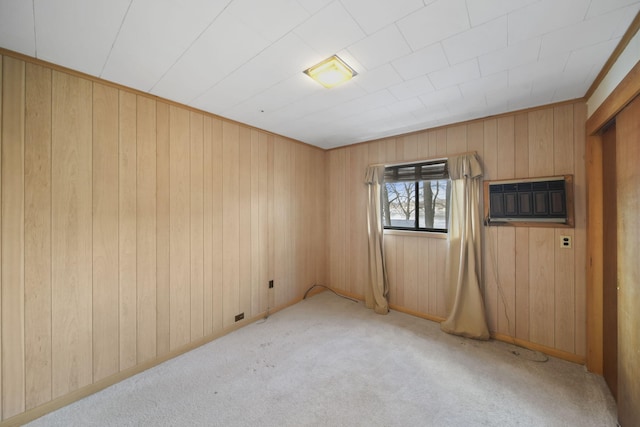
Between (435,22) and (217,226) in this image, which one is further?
(217,226)

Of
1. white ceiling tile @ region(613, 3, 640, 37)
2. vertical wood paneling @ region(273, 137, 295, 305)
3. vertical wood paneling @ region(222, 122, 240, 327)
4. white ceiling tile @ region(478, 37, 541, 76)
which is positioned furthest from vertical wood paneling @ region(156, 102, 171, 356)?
white ceiling tile @ region(613, 3, 640, 37)

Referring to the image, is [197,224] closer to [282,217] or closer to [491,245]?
[282,217]

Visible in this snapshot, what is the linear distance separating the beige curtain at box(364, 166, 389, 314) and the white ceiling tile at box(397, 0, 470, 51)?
6.63ft

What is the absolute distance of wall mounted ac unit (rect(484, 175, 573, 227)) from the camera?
2.19 metres

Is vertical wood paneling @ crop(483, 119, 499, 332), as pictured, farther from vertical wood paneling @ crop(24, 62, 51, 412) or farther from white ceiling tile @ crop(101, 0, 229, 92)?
vertical wood paneling @ crop(24, 62, 51, 412)

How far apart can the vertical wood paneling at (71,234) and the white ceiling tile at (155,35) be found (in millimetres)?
360

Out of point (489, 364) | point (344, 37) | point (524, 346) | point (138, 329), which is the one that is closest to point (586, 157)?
point (524, 346)

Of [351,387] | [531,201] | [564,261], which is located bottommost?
[351,387]

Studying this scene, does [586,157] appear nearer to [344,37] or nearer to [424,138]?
[424,138]

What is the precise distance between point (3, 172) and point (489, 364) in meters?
4.06

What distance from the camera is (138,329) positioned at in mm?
2061

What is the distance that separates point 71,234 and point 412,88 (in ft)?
9.69

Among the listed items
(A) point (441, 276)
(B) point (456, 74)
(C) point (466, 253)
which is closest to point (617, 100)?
(B) point (456, 74)

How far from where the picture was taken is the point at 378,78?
1.83 m
